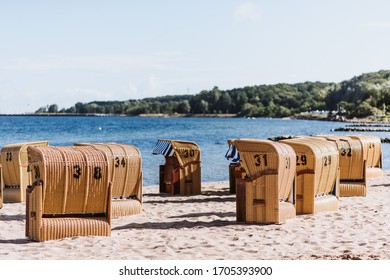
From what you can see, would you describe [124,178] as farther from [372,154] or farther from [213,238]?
[372,154]

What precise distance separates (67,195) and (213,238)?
8.45 ft

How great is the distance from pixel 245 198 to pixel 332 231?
183 cm

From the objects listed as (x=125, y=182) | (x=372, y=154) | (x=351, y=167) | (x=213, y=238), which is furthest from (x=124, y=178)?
(x=372, y=154)

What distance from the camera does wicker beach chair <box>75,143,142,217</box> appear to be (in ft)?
50.6

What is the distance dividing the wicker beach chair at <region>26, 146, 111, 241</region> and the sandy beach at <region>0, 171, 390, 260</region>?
247 mm

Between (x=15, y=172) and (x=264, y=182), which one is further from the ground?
(x=264, y=182)

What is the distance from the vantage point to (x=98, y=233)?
40.8 feet

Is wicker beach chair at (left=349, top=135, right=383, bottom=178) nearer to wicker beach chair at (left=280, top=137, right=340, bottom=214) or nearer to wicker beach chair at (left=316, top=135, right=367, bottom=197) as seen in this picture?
wicker beach chair at (left=316, top=135, right=367, bottom=197)

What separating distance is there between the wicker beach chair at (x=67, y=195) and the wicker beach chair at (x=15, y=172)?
18.5 ft

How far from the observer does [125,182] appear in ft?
51.3

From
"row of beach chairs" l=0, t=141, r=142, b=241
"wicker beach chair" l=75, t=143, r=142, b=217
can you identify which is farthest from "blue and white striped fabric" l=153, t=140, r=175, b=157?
"row of beach chairs" l=0, t=141, r=142, b=241

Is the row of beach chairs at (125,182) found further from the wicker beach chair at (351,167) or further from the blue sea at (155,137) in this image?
the blue sea at (155,137)
